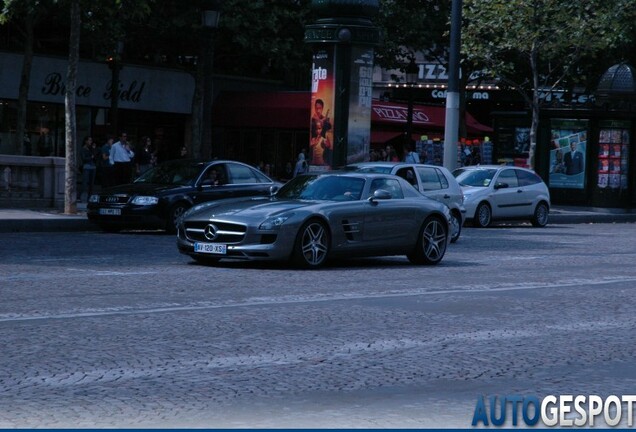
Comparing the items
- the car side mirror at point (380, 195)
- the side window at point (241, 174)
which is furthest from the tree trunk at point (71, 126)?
the car side mirror at point (380, 195)

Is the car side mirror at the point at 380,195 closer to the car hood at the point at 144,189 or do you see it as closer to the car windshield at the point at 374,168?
the car windshield at the point at 374,168

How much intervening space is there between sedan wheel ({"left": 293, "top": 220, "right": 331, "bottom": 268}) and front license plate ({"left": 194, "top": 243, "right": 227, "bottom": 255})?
93 cm

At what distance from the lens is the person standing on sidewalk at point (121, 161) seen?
33.1m

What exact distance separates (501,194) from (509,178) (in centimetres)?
86

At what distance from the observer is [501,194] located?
33531mm

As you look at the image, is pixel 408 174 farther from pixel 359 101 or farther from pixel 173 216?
pixel 359 101

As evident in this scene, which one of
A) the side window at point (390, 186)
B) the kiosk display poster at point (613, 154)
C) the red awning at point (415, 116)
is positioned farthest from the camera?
the red awning at point (415, 116)

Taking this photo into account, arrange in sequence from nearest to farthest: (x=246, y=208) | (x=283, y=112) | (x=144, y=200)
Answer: (x=246, y=208), (x=144, y=200), (x=283, y=112)

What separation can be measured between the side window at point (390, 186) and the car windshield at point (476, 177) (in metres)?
14.6

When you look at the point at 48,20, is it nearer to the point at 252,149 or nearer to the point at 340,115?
the point at 252,149

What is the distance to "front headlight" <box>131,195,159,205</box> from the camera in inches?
976

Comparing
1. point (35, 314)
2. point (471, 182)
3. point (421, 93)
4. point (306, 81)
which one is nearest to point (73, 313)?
point (35, 314)

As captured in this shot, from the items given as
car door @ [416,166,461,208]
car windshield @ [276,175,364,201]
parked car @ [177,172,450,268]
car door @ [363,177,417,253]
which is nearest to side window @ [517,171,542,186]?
car door @ [416,166,461,208]
